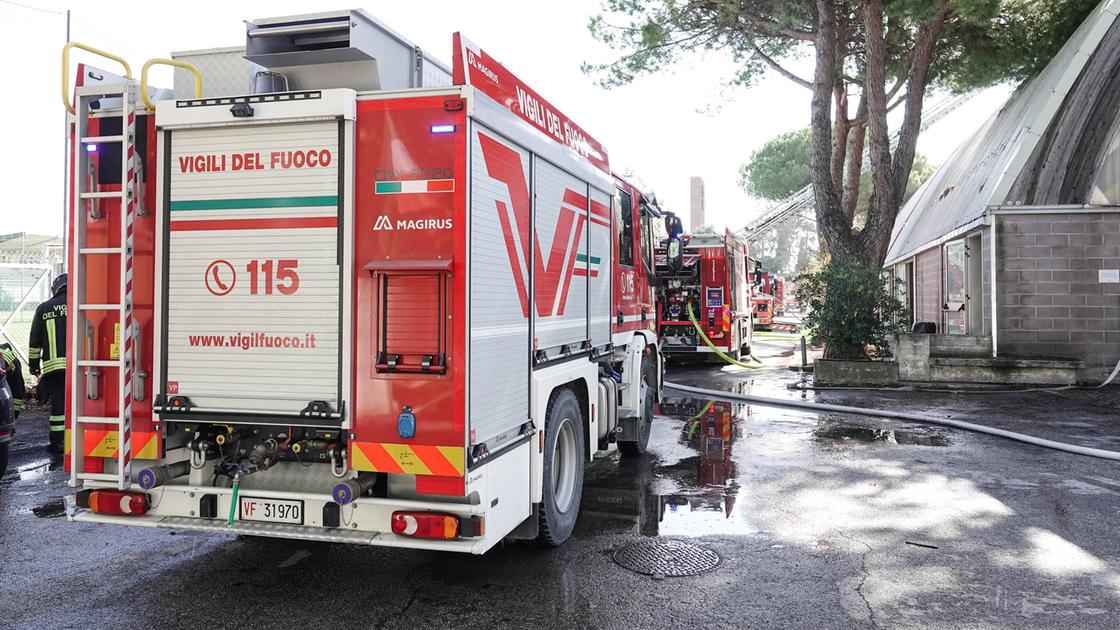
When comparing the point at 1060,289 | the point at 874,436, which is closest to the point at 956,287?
the point at 1060,289

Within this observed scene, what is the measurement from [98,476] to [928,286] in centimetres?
2125

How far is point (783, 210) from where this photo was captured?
44312mm

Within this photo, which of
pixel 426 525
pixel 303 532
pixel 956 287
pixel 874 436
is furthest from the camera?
pixel 956 287

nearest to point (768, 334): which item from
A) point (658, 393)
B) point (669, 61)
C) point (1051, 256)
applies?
point (669, 61)

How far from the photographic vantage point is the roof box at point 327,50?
4.59 meters

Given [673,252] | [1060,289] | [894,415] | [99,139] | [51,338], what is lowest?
[894,415]

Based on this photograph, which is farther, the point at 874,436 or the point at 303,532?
the point at 874,436

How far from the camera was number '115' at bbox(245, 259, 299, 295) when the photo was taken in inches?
168

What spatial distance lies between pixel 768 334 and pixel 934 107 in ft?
44.9

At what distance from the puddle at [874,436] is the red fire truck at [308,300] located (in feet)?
19.7

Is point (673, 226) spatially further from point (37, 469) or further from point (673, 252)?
point (37, 469)

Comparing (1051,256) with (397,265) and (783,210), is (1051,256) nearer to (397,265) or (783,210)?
(397,265)

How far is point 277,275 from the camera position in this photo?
4.29m

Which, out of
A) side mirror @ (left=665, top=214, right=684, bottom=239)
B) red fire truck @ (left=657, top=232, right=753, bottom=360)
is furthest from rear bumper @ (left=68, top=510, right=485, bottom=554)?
red fire truck @ (left=657, top=232, right=753, bottom=360)
